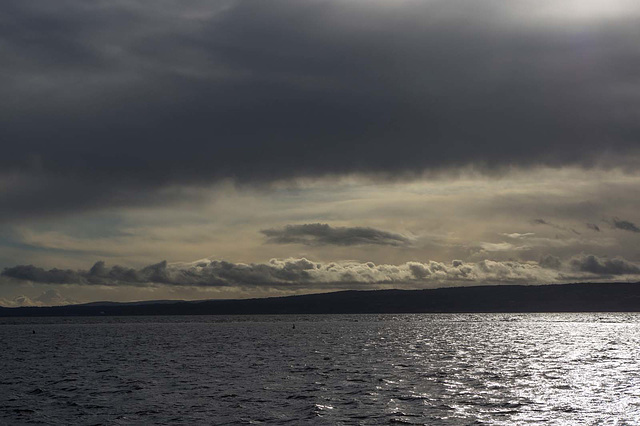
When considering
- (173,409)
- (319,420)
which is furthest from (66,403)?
(319,420)

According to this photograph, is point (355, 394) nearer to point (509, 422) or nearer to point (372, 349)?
point (509, 422)

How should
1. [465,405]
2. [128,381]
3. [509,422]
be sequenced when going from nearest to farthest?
[509,422] < [465,405] < [128,381]

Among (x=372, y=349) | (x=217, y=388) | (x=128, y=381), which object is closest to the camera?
(x=217, y=388)

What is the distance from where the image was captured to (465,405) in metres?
56.4

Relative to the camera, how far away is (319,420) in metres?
50.5

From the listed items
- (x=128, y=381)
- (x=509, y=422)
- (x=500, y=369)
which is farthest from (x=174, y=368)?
(x=509, y=422)

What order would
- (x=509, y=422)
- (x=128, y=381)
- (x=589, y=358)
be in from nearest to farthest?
1. (x=509, y=422)
2. (x=128, y=381)
3. (x=589, y=358)

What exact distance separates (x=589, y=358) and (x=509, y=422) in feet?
204

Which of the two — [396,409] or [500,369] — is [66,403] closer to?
[396,409]

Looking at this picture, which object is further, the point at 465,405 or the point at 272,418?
the point at 465,405

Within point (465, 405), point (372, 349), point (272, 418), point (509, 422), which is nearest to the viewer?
point (509, 422)

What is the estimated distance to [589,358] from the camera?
Result: 104 metres

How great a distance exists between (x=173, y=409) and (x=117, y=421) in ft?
19.5

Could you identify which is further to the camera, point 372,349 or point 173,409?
point 372,349
